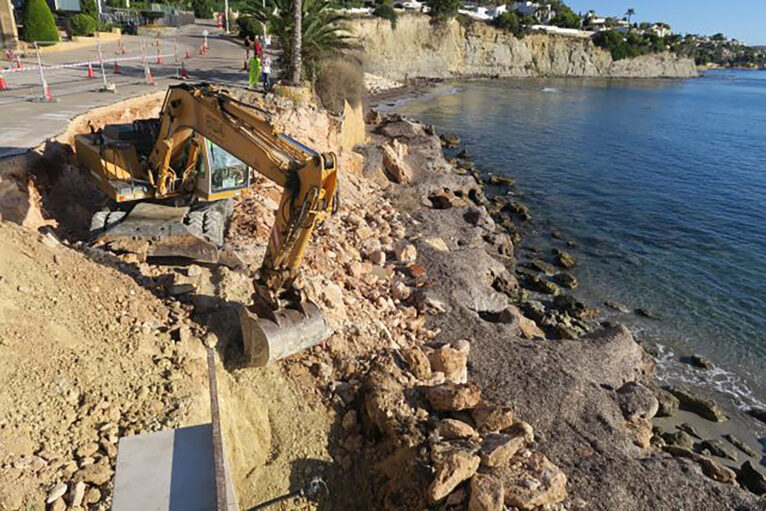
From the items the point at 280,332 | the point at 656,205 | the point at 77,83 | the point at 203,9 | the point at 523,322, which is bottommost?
the point at 656,205

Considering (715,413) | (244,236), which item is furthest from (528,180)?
(244,236)

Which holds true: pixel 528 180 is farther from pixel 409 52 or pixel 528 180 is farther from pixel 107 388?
pixel 409 52

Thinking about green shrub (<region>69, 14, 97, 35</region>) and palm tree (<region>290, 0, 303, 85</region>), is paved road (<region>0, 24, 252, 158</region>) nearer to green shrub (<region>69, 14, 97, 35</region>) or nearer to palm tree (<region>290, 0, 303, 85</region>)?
green shrub (<region>69, 14, 97, 35</region>)

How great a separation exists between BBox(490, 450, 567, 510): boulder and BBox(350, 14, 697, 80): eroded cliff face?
5455 centimetres

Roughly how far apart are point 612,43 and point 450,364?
367 feet

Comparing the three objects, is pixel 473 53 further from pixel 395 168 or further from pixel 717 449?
pixel 717 449

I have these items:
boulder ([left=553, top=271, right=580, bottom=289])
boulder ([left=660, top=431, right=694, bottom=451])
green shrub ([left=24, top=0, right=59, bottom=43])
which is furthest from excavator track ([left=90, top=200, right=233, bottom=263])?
green shrub ([left=24, top=0, right=59, bottom=43])

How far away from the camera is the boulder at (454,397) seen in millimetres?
9336

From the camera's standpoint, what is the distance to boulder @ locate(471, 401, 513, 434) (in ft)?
30.1

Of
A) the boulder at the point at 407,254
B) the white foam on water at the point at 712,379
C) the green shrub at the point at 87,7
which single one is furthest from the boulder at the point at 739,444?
the green shrub at the point at 87,7

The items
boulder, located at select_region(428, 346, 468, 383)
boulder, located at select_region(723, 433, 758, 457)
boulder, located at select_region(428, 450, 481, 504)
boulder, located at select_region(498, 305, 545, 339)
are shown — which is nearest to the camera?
boulder, located at select_region(428, 450, 481, 504)

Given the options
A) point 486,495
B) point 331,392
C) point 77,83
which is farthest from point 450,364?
A: point 77,83

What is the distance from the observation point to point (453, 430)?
8.73 m

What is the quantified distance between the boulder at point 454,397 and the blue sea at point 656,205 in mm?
8475
